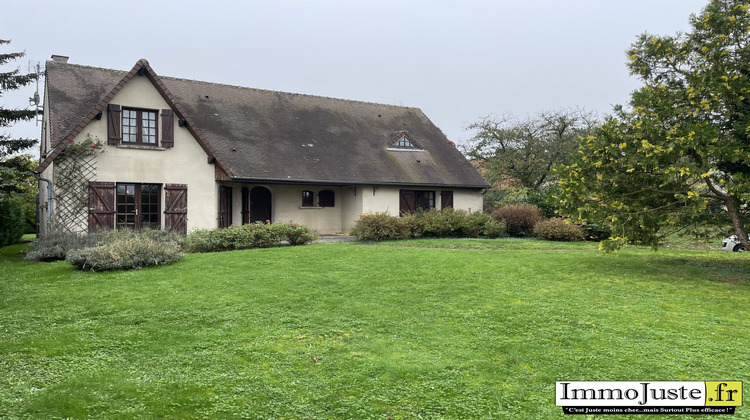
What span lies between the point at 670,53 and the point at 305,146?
13749mm

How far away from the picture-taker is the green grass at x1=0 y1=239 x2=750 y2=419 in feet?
11.8

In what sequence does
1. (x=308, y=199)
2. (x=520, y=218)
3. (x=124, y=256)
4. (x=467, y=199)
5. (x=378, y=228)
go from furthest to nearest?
(x=467, y=199) < (x=308, y=199) < (x=520, y=218) < (x=378, y=228) < (x=124, y=256)

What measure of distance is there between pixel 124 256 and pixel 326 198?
11179 mm

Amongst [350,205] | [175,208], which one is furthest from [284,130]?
[175,208]

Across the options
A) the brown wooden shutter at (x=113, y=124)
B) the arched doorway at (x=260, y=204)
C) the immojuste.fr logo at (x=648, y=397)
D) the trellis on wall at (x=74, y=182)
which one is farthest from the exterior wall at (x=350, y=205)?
the immojuste.fr logo at (x=648, y=397)

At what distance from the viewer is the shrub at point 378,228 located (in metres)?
16.5

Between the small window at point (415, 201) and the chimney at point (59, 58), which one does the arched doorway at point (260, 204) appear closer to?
the small window at point (415, 201)

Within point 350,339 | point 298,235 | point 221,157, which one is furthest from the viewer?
point 221,157

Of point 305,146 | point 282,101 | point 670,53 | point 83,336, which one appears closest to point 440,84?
point 282,101

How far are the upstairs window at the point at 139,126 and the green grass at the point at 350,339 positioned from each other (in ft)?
22.0

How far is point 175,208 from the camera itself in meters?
15.5

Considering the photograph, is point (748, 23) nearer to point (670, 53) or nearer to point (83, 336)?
point (670, 53)

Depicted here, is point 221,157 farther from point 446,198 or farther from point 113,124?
point 446,198

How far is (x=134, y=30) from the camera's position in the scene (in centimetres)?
1814
